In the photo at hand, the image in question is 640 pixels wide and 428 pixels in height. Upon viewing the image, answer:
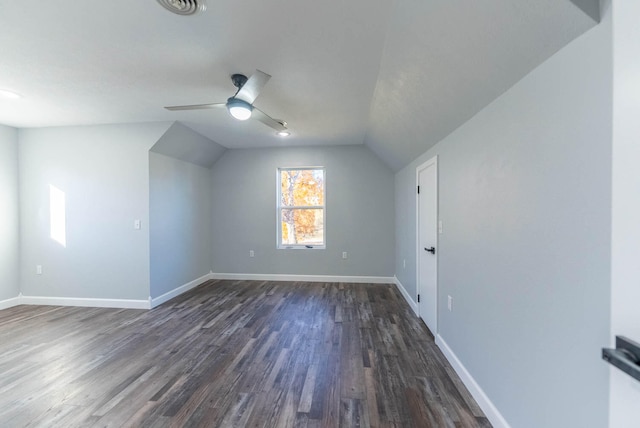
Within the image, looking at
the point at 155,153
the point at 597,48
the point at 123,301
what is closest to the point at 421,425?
the point at 597,48

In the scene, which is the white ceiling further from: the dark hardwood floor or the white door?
the dark hardwood floor

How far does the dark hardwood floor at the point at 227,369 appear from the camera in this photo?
1.65 metres

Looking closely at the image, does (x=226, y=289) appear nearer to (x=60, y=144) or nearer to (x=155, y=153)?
(x=155, y=153)

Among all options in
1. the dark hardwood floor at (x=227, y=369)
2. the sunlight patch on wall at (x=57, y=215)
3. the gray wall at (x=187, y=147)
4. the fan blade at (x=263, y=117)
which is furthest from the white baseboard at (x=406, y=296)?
the sunlight patch on wall at (x=57, y=215)

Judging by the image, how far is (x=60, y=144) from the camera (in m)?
3.57

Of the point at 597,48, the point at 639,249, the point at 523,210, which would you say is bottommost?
the point at 639,249

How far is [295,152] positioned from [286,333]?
125 inches

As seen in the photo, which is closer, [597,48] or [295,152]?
[597,48]

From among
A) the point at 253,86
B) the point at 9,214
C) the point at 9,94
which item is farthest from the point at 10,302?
the point at 253,86

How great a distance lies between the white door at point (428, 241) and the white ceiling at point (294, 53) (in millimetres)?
363

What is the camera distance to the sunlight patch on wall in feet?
11.8

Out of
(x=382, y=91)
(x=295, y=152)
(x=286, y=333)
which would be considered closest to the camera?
(x=382, y=91)

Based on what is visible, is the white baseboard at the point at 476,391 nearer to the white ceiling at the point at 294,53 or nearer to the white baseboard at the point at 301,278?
the white ceiling at the point at 294,53

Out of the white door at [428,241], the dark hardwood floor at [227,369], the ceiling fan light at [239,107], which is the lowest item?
the dark hardwood floor at [227,369]
